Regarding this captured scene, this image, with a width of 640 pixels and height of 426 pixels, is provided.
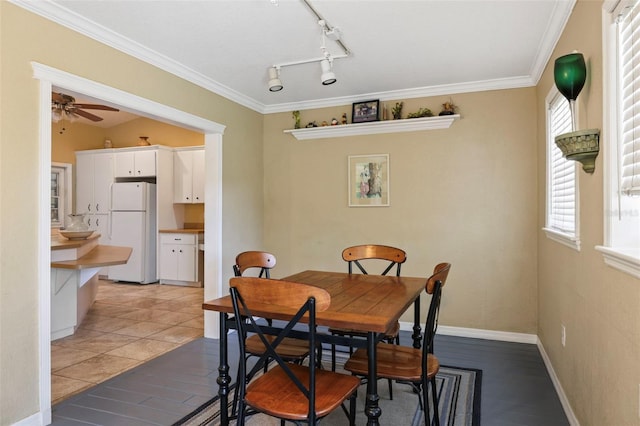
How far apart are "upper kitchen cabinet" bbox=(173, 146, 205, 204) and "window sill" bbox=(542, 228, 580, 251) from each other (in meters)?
5.24

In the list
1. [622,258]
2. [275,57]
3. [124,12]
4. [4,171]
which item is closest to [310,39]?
[275,57]

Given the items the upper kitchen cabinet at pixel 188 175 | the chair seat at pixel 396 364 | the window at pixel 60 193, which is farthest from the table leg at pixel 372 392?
the window at pixel 60 193

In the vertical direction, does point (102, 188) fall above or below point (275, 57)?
below

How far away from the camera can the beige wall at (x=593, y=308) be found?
145 centimetres

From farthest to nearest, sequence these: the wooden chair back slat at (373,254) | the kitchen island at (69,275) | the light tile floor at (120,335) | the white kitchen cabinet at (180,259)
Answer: the white kitchen cabinet at (180,259)
the kitchen island at (69,275)
the light tile floor at (120,335)
the wooden chair back slat at (373,254)

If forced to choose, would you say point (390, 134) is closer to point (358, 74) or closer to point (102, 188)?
point (358, 74)

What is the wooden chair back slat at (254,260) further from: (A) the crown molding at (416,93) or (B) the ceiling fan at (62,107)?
(B) the ceiling fan at (62,107)

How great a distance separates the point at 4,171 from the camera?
6.84 ft

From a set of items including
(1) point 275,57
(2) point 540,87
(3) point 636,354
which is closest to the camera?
(3) point 636,354

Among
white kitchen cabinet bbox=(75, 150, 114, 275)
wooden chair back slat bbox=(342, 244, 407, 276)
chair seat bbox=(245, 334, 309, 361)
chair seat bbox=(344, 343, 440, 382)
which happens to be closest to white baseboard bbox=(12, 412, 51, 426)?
chair seat bbox=(245, 334, 309, 361)

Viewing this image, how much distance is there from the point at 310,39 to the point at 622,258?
7.50 feet

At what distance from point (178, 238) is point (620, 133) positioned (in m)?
6.09

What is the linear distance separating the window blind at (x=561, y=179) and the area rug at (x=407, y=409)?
4.05 feet

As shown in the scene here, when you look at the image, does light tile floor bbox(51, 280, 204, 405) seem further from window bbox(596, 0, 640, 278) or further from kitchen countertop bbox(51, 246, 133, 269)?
window bbox(596, 0, 640, 278)
